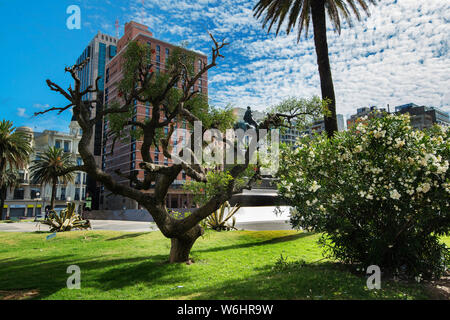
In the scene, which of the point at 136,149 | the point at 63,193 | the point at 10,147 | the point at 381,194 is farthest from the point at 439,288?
the point at 63,193

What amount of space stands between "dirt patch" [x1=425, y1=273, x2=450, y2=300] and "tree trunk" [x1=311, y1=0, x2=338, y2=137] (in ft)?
24.5

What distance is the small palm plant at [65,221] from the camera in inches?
721

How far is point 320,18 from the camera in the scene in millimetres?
13555

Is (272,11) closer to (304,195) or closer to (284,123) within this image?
(284,123)

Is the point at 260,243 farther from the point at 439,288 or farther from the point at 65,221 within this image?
the point at 65,221

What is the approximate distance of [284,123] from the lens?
1174 cm

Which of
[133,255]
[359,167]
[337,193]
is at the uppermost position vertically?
[359,167]

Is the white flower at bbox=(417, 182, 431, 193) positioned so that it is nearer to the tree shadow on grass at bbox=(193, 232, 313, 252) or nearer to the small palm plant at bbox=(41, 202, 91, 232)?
the tree shadow on grass at bbox=(193, 232, 313, 252)

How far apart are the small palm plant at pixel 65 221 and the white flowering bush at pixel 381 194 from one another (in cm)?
1628

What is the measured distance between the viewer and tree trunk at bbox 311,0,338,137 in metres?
13.0

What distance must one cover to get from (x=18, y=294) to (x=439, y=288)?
8.77 meters

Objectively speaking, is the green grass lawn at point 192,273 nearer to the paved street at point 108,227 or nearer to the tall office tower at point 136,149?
the paved street at point 108,227
